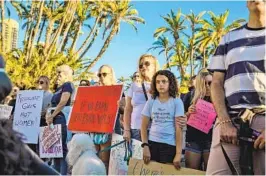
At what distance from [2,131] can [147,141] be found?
329cm

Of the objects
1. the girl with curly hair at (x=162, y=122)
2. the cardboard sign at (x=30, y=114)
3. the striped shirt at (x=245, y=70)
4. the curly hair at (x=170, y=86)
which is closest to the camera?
the striped shirt at (x=245, y=70)

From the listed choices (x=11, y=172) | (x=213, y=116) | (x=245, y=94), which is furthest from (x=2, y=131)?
(x=213, y=116)

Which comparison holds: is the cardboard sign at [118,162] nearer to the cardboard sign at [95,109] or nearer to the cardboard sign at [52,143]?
the cardboard sign at [95,109]

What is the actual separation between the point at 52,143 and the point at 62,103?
0.66 m

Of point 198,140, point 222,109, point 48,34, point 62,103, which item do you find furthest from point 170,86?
point 48,34

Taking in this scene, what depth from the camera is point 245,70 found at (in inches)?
114

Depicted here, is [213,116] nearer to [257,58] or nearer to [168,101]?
[168,101]

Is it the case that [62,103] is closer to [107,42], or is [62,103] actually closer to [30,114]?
[30,114]

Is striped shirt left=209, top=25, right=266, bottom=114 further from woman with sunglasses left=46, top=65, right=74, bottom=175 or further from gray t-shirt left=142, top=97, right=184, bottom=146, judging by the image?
woman with sunglasses left=46, top=65, right=74, bottom=175

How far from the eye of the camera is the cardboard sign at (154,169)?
179 inches

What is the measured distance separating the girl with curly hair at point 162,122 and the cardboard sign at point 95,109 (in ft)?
4.25

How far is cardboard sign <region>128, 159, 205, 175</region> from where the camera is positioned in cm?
455

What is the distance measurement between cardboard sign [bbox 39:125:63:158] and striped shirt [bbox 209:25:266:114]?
450 centimetres

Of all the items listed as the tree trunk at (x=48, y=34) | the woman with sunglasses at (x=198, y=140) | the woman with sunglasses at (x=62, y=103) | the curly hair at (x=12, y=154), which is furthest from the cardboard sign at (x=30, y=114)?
the tree trunk at (x=48, y=34)
